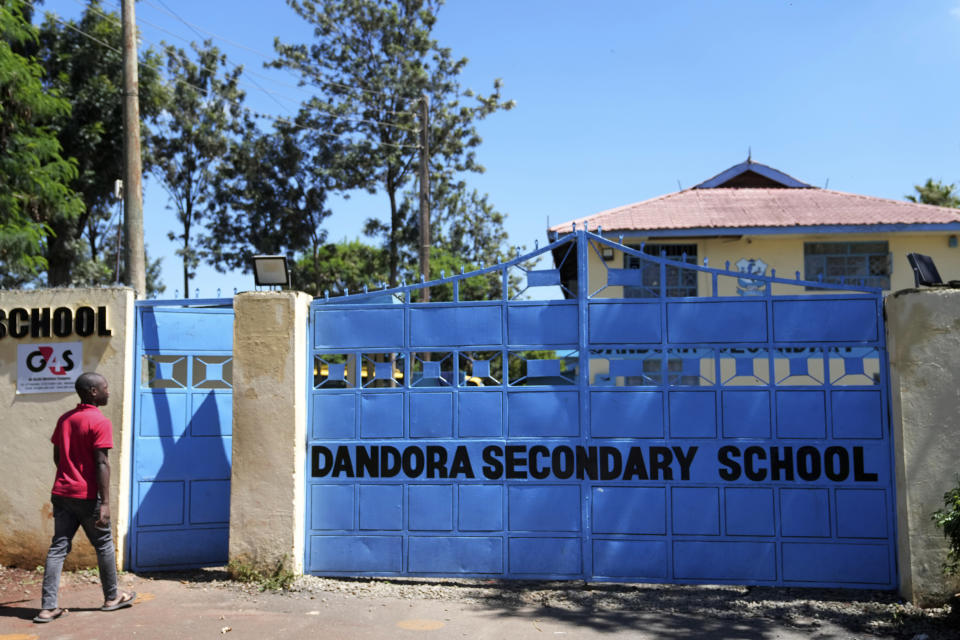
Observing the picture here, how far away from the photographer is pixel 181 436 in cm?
736

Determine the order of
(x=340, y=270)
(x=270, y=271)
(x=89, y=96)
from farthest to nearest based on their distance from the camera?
(x=340, y=270) → (x=89, y=96) → (x=270, y=271)

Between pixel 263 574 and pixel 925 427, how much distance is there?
5313 millimetres

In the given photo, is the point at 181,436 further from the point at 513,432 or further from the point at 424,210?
the point at 424,210

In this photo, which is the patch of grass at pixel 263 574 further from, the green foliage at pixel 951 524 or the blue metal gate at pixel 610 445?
the green foliage at pixel 951 524

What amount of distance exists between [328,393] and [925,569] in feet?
A: 15.9

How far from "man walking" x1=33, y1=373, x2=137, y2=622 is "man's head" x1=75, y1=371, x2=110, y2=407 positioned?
0.10 meters

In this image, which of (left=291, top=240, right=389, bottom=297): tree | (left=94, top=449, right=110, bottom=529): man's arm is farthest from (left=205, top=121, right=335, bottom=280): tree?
(left=94, top=449, right=110, bottom=529): man's arm

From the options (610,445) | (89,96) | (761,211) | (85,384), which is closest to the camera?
(85,384)

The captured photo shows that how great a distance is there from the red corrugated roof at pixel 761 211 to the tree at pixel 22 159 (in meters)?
8.85

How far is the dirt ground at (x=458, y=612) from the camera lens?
5520 mm

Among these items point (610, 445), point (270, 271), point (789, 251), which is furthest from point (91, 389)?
point (789, 251)

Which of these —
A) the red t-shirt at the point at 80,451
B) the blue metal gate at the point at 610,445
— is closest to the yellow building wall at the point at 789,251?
the blue metal gate at the point at 610,445

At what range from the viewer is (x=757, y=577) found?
6.42 metres

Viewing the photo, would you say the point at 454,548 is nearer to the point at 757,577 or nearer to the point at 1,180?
the point at 757,577
